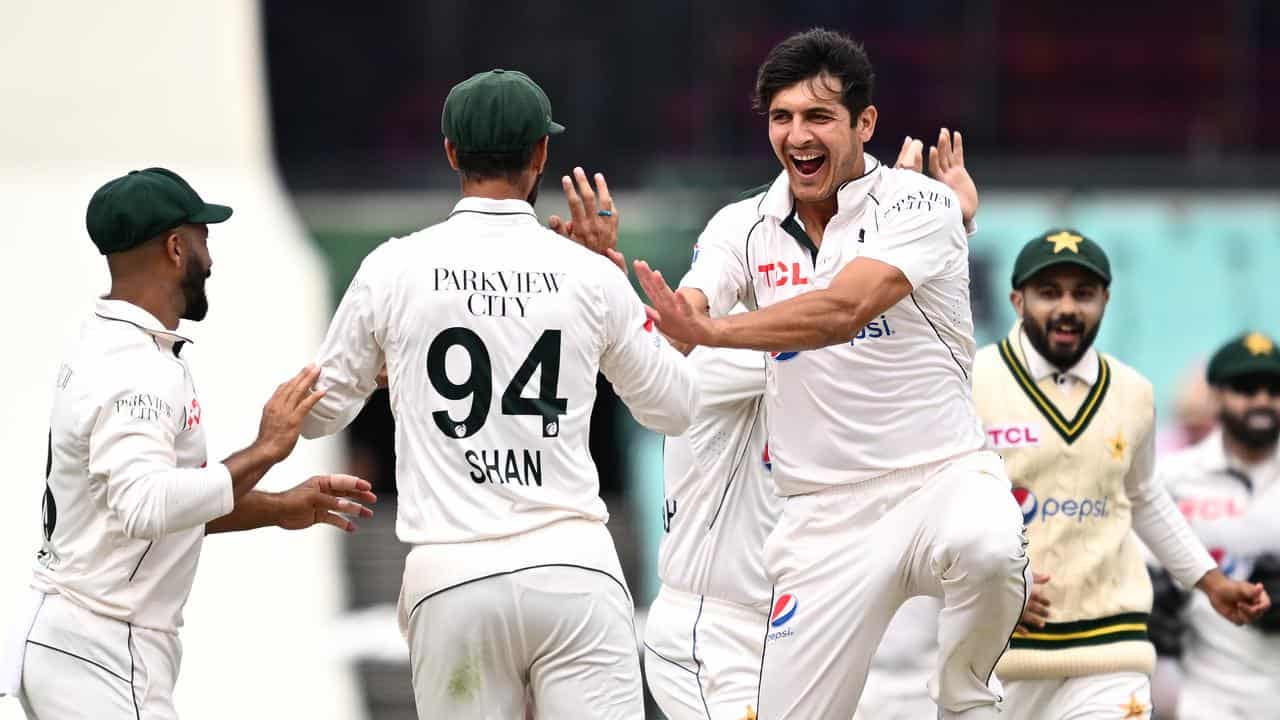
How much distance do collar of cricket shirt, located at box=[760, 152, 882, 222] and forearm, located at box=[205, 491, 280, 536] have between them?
1.82m

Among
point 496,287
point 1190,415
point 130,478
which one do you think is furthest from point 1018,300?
point 1190,415

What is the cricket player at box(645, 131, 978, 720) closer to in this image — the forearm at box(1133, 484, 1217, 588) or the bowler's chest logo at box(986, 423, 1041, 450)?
the bowler's chest logo at box(986, 423, 1041, 450)

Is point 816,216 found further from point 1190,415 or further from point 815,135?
point 1190,415

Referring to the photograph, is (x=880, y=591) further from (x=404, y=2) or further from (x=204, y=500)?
(x=404, y=2)

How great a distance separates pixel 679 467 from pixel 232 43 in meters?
10.8

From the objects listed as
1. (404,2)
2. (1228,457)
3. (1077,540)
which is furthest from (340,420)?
(404,2)

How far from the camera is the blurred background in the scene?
580 inches

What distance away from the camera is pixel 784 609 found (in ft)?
20.8

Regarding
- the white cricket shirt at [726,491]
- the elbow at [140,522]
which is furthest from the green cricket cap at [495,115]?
the white cricket shirt at [726,491]

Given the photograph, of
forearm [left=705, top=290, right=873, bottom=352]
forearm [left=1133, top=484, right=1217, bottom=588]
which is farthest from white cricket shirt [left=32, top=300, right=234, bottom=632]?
forearm [left=1133, top=484, right=1217, bottom=588]

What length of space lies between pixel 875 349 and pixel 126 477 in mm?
2323

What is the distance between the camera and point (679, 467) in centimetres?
742

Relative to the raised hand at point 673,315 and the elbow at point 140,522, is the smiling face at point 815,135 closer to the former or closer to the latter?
the raised hand at point 673,315

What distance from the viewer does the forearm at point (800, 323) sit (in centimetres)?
584
